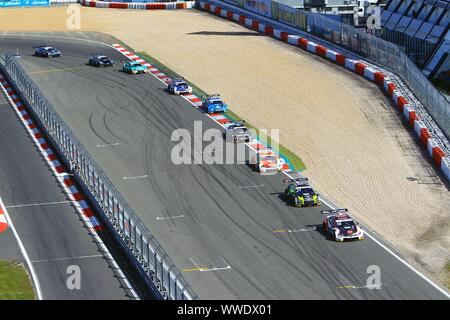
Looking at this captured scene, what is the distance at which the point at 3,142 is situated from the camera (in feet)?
210

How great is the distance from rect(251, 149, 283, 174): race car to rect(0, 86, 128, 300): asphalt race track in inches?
425

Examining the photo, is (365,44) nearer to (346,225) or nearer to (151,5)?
(151,5)

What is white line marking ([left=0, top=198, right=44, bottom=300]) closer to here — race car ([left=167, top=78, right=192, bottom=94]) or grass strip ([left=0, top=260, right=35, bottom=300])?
grass strip ([left=0, top=260, right=35, bottom=300])

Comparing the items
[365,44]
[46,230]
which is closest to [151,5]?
[365,44]

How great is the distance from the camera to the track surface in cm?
4378

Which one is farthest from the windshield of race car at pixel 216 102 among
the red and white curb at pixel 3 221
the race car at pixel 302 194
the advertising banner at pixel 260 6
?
the advertising banner at pixel 260 6

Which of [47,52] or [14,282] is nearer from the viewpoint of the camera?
[14,282]

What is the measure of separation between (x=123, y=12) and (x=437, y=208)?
186 feet

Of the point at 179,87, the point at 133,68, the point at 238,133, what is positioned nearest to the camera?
the point at 238,133

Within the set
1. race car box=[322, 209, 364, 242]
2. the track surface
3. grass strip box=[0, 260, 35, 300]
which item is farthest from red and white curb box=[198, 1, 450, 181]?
grass strip box=[0, 260, 35, 300]

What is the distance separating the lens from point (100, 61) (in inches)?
3179

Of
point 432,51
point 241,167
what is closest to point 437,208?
point 241,167

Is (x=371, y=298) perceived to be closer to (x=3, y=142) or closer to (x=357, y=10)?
(x=3, y=142)

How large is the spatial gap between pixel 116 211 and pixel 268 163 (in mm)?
13604
